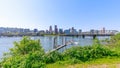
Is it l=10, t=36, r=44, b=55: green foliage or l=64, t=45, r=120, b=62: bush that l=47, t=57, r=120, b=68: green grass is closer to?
l=64, t=45, r=120, b=62: bush

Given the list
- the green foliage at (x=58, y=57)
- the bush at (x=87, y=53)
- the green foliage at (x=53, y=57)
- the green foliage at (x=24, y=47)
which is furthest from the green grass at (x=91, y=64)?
the green foliage at (x=24, y=47)

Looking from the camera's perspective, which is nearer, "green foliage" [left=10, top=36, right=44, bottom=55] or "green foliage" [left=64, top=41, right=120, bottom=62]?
"green foliage" [left=64, top=41, right=120, bottom=62]

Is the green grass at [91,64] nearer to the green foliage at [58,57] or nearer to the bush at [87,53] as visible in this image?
the green foliage at [58,57]

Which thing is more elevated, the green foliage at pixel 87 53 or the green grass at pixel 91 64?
the green foliage at pixel 87 53

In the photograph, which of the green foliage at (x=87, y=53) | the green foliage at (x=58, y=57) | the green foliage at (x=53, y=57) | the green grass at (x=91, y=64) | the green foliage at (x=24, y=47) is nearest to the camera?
the green foliage at (x=58, y=57)

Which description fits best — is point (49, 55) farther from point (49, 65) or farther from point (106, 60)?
point (106, 60)

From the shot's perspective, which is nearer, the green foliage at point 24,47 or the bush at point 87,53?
the bush at point 87,53

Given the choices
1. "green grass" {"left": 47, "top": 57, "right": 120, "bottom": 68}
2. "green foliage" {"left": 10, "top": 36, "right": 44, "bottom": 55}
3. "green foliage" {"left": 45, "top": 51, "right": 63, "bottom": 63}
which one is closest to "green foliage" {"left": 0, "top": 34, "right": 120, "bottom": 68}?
"green foliage" {"left": 45, "top": 51, "right": 63, "bottom": 63}

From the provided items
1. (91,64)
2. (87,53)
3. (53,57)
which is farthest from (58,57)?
(91,64)

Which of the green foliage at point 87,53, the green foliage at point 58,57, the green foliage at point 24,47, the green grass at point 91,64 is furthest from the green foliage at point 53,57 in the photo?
the green foliage at point 24,47

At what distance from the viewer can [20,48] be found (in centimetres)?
1582

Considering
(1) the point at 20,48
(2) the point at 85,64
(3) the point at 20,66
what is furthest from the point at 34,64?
(1) the point at 20,48

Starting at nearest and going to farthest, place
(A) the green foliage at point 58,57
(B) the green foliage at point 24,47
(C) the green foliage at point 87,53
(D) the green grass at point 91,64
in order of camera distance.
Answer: (A) the green foliage at point 58,57, (D) the green grass at point 91,64, (C) the green foliage at point 87,53, (B) the green foliage at point 24,47

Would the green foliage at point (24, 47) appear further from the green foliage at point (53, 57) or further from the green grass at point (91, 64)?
the green grass at point (91, 64)
